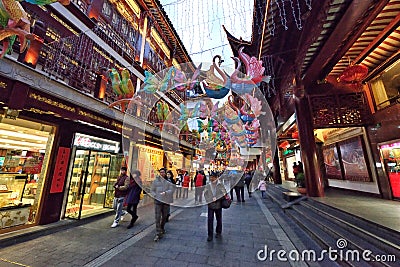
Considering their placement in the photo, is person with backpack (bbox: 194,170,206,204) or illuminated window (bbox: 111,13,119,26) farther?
person with backpack (bbox: 194,170,206,204)

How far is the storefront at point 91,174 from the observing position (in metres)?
5.64

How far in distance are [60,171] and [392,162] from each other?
11.3 metres

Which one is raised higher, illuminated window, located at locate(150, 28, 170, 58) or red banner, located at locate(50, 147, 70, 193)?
illuminated window, located at locate(150, 28, 170, 58)

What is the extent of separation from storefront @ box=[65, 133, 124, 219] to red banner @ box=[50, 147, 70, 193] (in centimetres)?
23

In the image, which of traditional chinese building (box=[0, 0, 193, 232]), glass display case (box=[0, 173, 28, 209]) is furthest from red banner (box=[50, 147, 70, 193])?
glass display case (box=[0, 173, 28, 209])

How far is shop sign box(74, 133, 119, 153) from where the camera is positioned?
5.78 m

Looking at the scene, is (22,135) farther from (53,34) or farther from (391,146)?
(391,146)

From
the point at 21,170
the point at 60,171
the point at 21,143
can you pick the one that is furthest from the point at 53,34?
the point at 21,170

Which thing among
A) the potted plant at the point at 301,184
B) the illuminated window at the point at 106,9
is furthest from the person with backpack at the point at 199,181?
the illuminated window at the point at 106,9

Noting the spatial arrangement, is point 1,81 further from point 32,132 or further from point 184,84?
point 184,84

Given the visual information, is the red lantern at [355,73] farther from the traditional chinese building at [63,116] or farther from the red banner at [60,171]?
the red banner at [60,171]

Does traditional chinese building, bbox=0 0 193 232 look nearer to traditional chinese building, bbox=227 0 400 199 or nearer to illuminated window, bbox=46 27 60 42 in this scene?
illuminated window, bbox=46 27 60 42

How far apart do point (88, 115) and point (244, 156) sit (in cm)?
1487

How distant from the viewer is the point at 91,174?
6.64 metres
